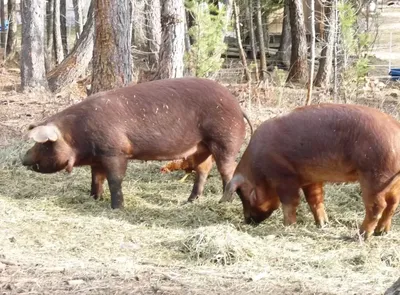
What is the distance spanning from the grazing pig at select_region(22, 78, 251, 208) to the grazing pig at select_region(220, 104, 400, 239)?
0.83 m

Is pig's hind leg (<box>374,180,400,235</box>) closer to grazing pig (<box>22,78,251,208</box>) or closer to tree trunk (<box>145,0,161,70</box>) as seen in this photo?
grazing pig (<box>22,78,251,208</box>)

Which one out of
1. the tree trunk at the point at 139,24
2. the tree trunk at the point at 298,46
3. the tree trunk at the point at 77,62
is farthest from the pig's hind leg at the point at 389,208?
the tree trunk at the point at 298,46

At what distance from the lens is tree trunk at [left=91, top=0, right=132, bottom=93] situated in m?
11.4

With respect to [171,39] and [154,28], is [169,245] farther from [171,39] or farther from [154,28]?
[154,28]

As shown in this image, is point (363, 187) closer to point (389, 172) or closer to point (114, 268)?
point (389, 172)

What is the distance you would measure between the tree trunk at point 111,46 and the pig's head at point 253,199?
4308mm

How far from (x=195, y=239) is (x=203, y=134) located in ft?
7.66

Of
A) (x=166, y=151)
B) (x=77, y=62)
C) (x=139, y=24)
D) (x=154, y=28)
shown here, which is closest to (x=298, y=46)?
(x=139, y=24)

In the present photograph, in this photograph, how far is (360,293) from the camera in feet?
16.3

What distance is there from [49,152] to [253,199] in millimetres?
2250

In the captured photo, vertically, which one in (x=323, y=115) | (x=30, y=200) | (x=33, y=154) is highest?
(x=323, y=115)

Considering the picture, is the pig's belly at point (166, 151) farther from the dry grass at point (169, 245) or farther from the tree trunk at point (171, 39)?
the tree trunk at point (171, 39)

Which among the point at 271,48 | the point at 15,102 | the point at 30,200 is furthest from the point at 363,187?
the point at 271,48

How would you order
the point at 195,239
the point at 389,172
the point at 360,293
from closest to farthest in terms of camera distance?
the point at 360,293, the point at 195,239, the point at 389,172
